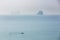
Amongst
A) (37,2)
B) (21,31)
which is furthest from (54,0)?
(21,31)

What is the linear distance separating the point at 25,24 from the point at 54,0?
0.34 m

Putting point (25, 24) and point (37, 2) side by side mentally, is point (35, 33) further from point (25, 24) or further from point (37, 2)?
point (37, 2)

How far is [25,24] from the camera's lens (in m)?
0.76

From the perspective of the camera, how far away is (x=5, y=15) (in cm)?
76

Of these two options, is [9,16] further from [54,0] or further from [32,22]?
[54,0]

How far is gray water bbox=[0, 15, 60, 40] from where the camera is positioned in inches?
29.7

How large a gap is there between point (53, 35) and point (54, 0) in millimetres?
316

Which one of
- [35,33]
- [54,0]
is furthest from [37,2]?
[35,33]

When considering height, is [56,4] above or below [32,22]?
above

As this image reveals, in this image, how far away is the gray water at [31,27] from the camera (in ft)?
2.47

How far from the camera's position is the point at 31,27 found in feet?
2.51

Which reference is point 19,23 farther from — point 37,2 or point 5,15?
point 37,2

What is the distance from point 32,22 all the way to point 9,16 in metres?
0.21

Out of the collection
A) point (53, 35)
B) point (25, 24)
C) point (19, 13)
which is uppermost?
point (19, 13)
